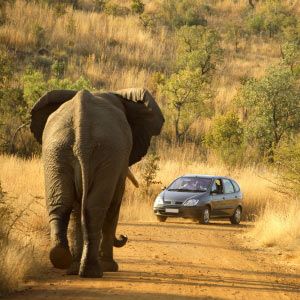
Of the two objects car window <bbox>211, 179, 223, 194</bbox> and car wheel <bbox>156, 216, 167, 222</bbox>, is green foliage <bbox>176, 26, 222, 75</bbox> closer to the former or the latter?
car window <bbox>211, 179, 223, 194</bbox>

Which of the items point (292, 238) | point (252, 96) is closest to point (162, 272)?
point (292, 238)

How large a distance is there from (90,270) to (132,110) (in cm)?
267

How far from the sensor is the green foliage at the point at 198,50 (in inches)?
2402

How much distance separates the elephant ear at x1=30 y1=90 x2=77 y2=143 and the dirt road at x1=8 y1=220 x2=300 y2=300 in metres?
1.92

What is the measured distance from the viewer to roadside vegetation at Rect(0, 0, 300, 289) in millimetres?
24469

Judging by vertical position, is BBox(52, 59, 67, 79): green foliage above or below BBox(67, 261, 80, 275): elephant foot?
below

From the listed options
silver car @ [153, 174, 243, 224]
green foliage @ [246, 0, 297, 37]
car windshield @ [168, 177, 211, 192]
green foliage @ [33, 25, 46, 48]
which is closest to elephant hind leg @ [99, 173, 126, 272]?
silver car @ [153, 174, 243, 224]

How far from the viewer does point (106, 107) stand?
12.4m

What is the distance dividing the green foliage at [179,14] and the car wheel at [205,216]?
5018 cm

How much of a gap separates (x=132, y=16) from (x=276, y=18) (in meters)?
12.3

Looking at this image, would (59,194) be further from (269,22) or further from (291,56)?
(269,22)

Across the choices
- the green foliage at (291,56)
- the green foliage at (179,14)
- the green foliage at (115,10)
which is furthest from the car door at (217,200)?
the green foliage at (179,14)

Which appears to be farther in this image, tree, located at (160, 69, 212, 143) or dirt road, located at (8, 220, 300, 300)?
tree, located at (160, 69, 212, 143)

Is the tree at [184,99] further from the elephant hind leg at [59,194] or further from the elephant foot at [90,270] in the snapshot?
the elephant hind leg at [59,194]
